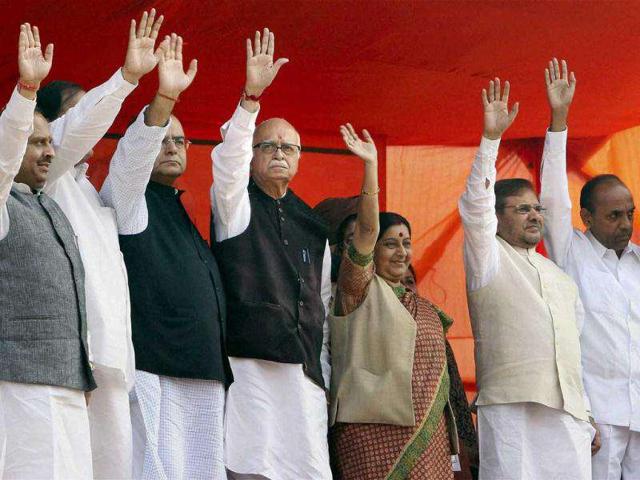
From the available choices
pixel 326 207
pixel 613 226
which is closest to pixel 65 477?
pixel 326 207

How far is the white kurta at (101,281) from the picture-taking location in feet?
11.7

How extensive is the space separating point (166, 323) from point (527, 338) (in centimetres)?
152

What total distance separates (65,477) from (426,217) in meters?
2.89

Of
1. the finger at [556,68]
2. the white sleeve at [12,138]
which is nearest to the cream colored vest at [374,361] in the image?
the finger at [556,68]

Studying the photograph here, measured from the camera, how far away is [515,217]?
4.92 meters

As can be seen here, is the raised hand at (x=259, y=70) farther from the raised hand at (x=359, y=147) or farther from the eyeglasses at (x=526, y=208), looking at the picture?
the eyeglasses at (x=526, y=208)

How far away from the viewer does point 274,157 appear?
14.1 ft

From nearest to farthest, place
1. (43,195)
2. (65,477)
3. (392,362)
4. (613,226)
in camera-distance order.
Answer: (65,477) < (43,195) < (392,362) < (613,226)

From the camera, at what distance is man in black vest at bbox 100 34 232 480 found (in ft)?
12.4

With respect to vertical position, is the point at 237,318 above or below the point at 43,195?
below

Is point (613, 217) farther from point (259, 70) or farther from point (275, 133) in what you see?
point (259, 70)

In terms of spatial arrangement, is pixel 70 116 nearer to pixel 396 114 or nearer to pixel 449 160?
pixel 396 114

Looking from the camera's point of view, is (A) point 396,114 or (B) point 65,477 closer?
(B) point 65,477

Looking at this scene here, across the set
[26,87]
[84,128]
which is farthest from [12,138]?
[84,128]
